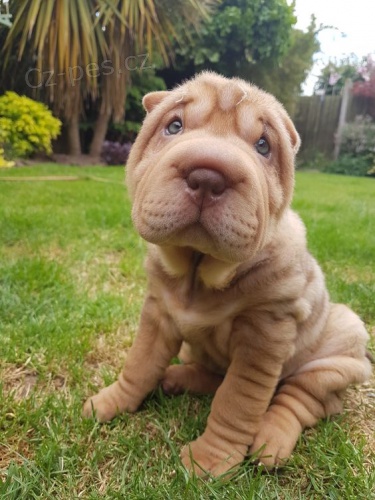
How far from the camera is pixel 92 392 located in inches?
75.9

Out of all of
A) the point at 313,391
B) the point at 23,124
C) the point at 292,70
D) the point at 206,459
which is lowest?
the point at 206,459

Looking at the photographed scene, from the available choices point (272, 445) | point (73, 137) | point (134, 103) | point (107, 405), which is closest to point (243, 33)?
point (134, 103)

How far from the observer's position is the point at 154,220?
1303 millimetres

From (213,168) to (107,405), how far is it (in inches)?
40.9

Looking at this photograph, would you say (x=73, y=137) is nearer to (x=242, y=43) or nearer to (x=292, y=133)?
(x=242, y=43)

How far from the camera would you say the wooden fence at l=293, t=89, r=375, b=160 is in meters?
15.4

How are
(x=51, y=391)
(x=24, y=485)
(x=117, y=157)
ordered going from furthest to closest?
(x=117, y=157)
(x=51, y=391)
(x=24, y=485)

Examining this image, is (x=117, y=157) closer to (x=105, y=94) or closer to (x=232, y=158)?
(x=105, y=94)

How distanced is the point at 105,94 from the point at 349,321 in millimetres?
7579

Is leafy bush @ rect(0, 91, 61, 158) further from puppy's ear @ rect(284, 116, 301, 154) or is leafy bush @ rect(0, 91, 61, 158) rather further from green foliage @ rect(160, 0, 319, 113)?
puppy's ear @ rect(284, 116, 301, 154)

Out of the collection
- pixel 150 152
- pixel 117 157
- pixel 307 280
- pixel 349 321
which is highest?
pixel 150 152

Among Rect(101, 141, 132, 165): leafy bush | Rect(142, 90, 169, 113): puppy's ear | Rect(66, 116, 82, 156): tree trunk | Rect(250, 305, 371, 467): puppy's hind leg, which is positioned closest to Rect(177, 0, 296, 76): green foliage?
Rect(101, 141, 132, 165): leafy bush

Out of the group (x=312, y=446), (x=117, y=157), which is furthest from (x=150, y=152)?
(x=117, y=157)

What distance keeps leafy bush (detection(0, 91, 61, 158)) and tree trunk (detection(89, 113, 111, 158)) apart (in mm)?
1911
